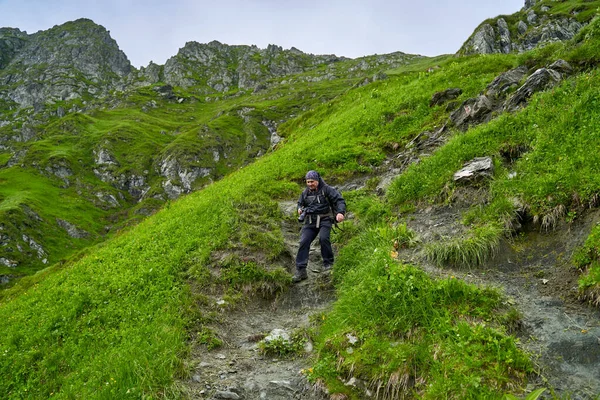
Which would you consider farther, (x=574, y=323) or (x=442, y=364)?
(x=574, y=323)

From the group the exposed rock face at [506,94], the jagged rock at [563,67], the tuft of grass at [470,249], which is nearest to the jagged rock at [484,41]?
the exposed rock face at [506,94]

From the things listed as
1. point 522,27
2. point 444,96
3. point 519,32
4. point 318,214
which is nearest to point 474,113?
point 444,96

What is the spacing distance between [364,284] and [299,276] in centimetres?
382

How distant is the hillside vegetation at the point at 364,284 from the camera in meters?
6.80

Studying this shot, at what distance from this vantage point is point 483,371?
19.3 ft

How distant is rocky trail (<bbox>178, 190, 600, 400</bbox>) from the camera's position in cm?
611

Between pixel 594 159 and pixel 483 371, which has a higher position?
pixel 594 159

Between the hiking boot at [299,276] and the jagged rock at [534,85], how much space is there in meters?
11.4

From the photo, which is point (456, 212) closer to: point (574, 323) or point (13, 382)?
point (574, 323)

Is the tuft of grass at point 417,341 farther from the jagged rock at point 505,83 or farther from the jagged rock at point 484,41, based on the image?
the jagged rock at point 484,41

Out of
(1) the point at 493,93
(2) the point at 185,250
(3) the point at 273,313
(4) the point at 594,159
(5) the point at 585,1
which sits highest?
(5) the point at 585,1

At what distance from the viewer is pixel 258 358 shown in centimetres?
902

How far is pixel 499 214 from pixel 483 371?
559 cm

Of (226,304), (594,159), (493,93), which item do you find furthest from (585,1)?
(226,304)
